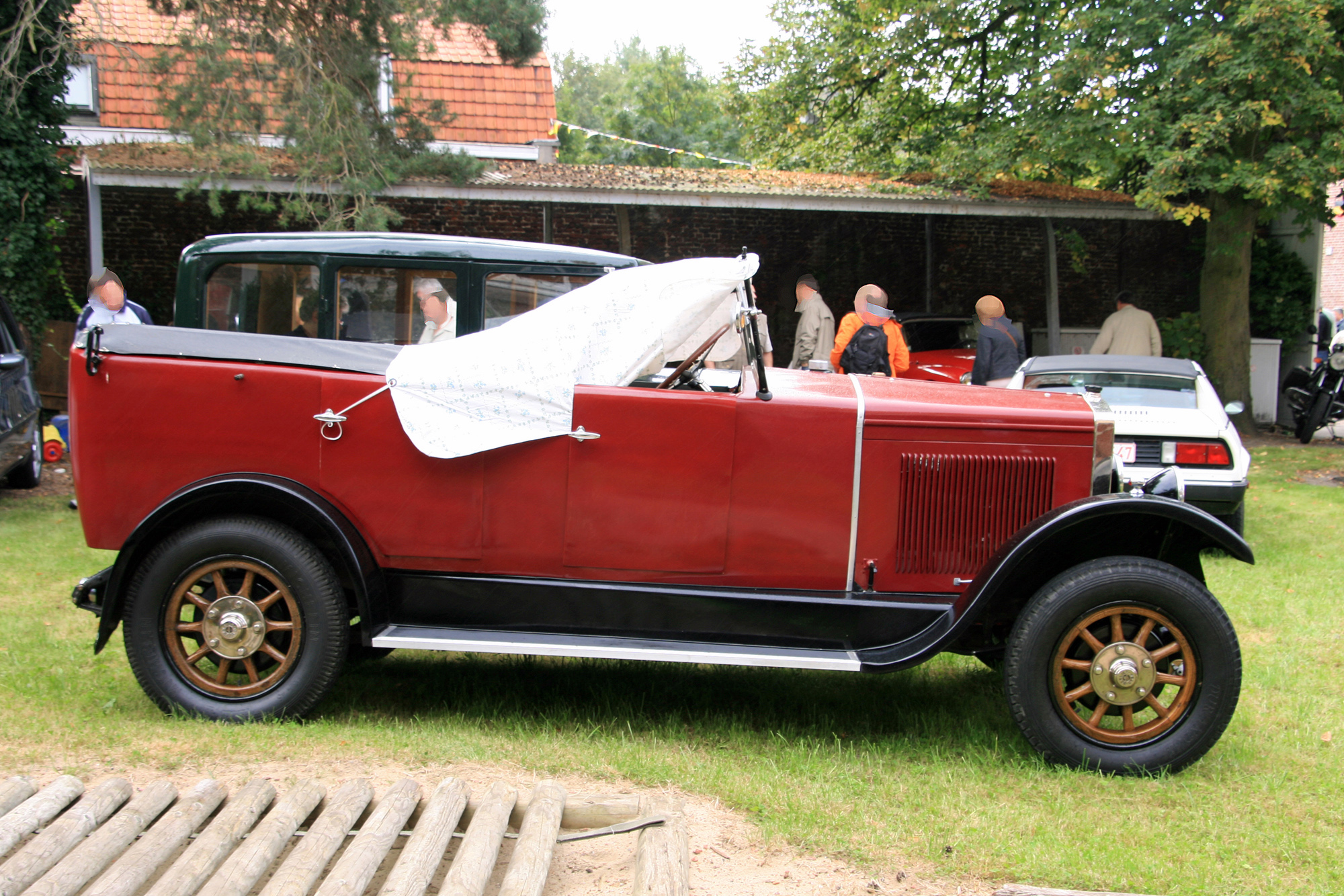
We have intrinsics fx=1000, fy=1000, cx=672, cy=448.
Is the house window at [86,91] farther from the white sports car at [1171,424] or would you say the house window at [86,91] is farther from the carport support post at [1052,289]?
the white sports car at [1171,424]

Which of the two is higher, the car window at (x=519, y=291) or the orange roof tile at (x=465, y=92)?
the orange roof tile at (x=465, y=92)

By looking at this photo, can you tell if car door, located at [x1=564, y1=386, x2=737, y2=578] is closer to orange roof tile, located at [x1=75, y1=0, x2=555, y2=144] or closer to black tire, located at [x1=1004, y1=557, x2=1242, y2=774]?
black tire, located at [x1=1004, y1=557, x2=1242, y2=774]

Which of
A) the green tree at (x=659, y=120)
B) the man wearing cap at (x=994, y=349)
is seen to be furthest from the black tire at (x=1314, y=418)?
the green tree at (x=659, y=120)

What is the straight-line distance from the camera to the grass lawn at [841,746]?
319 cm

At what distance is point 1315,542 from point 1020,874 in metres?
6.54

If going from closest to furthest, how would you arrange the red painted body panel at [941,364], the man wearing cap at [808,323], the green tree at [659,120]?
the man wearing cap at [808,323], the red painted body panel at [941,364], the green tree at [659,120]

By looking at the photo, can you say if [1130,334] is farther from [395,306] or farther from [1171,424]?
[395,306]

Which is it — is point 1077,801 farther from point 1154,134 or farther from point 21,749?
point 1154,134

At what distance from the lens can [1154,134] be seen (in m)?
12.5

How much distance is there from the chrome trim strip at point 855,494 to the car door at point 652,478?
18.7 inches

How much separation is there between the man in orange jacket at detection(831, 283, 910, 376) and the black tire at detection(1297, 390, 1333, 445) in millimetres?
8847

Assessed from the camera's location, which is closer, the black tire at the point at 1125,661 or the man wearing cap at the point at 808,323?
the black tire at the point at 1125,661

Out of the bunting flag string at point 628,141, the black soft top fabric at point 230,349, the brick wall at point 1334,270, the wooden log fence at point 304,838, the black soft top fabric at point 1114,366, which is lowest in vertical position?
the wooden log fence at point 304,838

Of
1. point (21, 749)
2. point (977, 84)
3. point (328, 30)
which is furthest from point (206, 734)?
point (977, 84)
